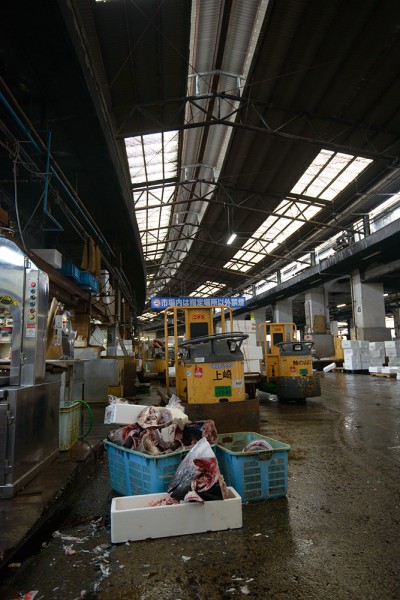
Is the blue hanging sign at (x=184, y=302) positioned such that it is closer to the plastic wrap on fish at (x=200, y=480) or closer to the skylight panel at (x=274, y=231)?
the skylight panel at (x=274, y=231)

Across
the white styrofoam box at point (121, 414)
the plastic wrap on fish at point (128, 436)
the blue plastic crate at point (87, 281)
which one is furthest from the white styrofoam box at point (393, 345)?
the plastic wrap on fish at point (128, 436)

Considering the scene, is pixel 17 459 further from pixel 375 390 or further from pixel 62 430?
pixel 375 390

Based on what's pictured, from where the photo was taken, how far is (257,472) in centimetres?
294

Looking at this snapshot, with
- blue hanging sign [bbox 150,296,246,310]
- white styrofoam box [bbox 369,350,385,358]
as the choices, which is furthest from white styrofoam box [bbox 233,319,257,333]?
white styrofoam box [bbox 369,350,385,358]

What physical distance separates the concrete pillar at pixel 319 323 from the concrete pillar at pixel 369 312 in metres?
3.41

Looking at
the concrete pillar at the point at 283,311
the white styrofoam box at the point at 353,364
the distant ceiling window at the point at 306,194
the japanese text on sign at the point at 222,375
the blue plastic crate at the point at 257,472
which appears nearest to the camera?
the blue plastic crate at the point at 257,472

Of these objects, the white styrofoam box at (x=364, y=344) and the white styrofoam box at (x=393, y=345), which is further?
the white styrofoam box at (x=364, y=344)

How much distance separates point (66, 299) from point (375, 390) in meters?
9.24

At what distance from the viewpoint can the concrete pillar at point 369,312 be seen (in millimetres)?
16141

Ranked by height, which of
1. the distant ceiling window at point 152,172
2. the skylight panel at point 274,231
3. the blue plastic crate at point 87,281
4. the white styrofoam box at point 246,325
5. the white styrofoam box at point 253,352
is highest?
the distant ceiling window at point 152,172

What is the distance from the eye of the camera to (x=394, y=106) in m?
8.44

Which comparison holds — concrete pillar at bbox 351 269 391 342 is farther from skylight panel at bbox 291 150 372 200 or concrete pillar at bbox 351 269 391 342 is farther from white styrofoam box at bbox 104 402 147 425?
white styrofoam box at bbox 104 402 147 425

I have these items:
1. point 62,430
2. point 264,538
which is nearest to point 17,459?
point 62,430

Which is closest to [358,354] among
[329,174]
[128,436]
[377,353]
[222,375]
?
[377,353]
